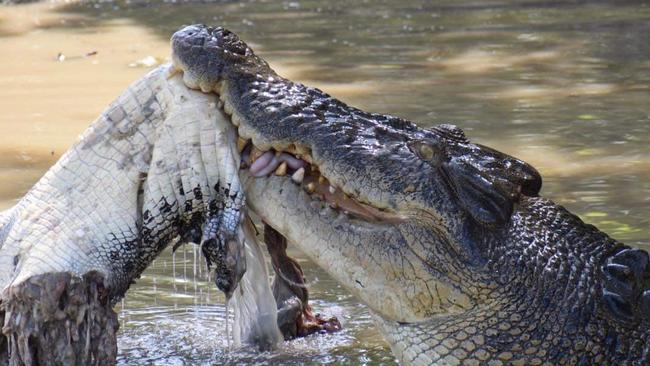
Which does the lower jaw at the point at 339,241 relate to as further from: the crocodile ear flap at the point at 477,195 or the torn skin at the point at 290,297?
the torn skin at the point at 290,297

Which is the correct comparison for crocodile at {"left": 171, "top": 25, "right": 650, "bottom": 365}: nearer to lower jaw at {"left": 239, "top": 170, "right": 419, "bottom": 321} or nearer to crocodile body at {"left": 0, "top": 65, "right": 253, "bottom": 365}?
lower jaw at {"left": 239, "top": 170, "right": 419, "bottom": 321}

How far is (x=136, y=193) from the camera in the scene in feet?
11.5

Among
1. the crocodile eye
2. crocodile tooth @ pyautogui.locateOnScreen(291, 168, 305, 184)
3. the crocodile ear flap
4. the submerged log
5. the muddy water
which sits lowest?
the submerged log

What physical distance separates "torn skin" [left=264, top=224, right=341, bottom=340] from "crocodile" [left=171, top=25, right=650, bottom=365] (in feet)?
1.40

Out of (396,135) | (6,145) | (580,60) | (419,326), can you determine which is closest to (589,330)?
(419,326)

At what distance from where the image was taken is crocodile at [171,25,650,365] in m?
3.25

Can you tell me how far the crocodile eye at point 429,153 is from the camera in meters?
3.29

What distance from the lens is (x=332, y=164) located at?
330cm

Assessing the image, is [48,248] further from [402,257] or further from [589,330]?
[589,330]

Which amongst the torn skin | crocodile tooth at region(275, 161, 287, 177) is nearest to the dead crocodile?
crocodile tooth at region(275, 161, 287, 177)

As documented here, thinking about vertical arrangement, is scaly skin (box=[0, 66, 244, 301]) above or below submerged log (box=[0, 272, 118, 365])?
above

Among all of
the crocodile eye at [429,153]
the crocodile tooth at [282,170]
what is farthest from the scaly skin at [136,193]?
the crocodile eye at [429,153]

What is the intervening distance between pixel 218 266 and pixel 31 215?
0.56 metres

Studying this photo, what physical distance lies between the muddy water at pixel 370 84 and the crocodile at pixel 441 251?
955mm
